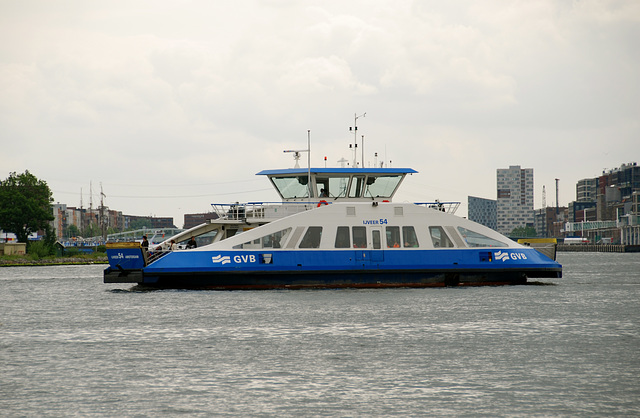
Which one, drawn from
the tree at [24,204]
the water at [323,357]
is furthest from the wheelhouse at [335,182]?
the tree at [24,204]

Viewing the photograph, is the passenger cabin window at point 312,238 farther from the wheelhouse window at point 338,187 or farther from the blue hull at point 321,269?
the wheelhouse window at point 338,187

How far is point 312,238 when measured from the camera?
29.3 meters

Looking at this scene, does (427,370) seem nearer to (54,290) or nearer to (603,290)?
(603,290)

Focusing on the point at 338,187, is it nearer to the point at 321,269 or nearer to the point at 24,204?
the point at 321,269

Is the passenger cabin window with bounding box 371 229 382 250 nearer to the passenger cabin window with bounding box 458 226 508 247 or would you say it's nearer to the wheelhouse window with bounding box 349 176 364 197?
the passenger cabin window with bounding box 458 226 508 247

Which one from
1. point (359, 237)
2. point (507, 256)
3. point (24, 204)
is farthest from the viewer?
point (24, 204)

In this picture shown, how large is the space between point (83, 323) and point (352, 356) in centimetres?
951

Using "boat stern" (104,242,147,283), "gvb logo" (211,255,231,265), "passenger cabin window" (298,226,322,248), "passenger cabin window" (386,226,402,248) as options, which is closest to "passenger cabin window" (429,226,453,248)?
"passenger cabin window" (386,226,402,248)

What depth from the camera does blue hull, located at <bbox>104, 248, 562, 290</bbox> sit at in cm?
2864

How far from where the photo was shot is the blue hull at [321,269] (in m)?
A: 28.6

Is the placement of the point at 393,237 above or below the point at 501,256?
above

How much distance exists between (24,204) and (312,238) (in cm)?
6264

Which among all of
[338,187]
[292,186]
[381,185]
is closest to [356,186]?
[338,187]

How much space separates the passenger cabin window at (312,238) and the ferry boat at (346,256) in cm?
4
